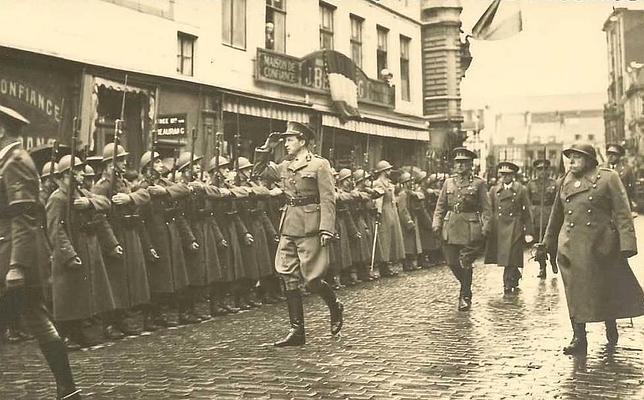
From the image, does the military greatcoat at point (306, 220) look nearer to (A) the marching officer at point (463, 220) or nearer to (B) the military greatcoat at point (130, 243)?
(B) the military greatcoat at point (130, 243)

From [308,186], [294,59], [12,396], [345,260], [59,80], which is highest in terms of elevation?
[294,59]

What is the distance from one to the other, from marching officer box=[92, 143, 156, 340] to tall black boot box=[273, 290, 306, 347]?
1759mm

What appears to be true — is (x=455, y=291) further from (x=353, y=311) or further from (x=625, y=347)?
(x=625, y=347)

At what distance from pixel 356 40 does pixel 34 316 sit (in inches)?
696

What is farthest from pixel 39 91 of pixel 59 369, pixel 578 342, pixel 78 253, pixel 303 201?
pixel 578 342

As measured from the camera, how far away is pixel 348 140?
20.3 m

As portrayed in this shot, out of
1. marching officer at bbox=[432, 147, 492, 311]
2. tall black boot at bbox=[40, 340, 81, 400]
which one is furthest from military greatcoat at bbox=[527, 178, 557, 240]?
tall black boot at bbox=[40, 340, 81, 400]

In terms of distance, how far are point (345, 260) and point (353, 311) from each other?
2794 mm

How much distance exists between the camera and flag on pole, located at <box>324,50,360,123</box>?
19172 mm

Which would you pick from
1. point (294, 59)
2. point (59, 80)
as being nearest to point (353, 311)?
point (59, 80)

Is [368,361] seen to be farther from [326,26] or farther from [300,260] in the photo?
[326,26]

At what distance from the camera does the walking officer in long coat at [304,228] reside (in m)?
7.40

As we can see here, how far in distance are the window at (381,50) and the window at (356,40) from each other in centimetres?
133

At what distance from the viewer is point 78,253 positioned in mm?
7523
